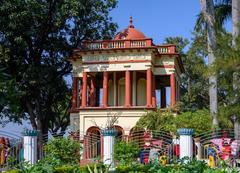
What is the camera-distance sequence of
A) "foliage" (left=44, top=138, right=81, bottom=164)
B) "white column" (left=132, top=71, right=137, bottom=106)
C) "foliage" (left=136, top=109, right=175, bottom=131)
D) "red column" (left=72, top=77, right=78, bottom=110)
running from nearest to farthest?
1. "foliage" (left=44, top=138, right=81, bottom=164)
2. "foliage" (left=136, top=109, right=175, bottom=131)
3. "red column" (left=72, top=77, right=78, bottom=110)
4. "white column" (left=132, top=71, right=137, bottom=106)

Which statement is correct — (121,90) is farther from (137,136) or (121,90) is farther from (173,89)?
(137,136)

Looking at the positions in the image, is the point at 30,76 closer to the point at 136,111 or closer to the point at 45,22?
the point at 45,22

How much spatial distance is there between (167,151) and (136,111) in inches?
354

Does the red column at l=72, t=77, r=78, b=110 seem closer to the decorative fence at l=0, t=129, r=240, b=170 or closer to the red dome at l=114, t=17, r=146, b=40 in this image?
the red dome at l=114, t=17, r=146, b=40

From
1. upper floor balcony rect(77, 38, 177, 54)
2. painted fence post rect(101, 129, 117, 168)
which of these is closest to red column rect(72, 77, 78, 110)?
upper floor balcony rect(77, 38, 177, 54)

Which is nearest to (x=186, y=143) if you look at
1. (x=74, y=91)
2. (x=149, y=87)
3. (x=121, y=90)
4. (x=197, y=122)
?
(x=197, y=122)

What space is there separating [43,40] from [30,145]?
1492 cm

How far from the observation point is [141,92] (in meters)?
29.7

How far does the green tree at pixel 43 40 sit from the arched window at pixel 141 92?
375cm

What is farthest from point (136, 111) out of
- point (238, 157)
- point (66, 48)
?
point (238, 157)

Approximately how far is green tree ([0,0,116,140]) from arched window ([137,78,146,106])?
3.75 meters

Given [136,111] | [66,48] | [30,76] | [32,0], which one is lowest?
[136,111]

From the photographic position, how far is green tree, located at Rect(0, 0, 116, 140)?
1028 inches

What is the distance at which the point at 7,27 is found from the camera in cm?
2609
